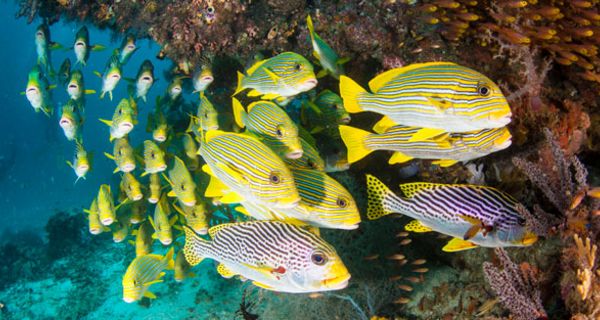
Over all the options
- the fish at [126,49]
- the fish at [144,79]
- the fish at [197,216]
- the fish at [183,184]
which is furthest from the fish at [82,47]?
A: the fish at [197,216]

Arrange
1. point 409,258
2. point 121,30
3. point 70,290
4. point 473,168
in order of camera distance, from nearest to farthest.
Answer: point 473,168 → point 409,258 → point 121,30 → point 70,290

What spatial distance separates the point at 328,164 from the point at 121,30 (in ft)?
21.8

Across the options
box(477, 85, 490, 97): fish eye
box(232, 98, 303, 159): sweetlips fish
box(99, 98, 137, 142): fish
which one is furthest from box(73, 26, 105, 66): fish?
box(477, 85, 490, 97): fish eye

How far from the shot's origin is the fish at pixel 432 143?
3.13 metres

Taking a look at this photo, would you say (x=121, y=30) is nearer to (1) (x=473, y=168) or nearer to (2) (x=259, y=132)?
(2) (x=259, y=132)

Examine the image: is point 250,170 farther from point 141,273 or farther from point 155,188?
point 155,188

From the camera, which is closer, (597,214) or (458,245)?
(458,245)

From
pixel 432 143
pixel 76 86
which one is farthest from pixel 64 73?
pixel 432 143

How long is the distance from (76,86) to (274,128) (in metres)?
4.77

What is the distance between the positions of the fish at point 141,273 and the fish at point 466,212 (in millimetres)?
4019

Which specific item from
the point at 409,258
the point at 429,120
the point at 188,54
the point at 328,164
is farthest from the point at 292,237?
the point at 188,54

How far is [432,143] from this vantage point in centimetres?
328

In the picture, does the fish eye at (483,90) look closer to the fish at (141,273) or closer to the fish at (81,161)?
the fish at (141,273)

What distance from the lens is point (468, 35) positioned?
5176 mm
